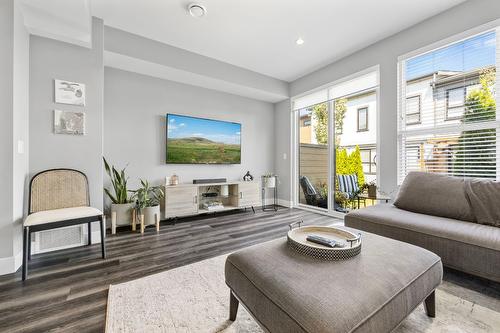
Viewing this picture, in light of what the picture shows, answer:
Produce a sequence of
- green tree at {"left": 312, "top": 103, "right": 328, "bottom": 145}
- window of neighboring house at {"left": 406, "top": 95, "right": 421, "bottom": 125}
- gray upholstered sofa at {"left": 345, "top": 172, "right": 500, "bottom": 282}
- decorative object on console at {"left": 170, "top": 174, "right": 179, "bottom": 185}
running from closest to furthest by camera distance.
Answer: gray upholstered sofa at {"left": 345, "top": 172, "right": 500, "bottom": 282} → window of neighboring house at {"left": 406, "top": 95, "right": 421, "bottom": 125} → decorative object on console at {"left": 170, "top": 174, "right": 179, "bottom": 185} → green tree at {"left": 312, "top": 103, "right": 328, "bottom": 145}

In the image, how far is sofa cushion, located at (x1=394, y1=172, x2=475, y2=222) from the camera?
6.82 ft

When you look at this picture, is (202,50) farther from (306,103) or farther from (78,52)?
(306,103)

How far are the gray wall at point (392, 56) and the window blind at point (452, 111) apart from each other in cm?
11

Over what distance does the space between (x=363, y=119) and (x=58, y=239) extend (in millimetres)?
4621

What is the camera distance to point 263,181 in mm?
4711

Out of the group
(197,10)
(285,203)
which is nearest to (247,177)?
(285,203)

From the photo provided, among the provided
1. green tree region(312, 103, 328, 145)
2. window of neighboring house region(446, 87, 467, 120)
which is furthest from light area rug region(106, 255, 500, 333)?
green tree region(312, 103, 328, 145)

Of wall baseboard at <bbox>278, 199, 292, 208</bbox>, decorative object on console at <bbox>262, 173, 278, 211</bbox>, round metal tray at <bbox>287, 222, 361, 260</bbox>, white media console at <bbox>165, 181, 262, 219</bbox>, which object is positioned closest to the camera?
round metal tray at <bbox>287, 222, 361, 260</bbox>

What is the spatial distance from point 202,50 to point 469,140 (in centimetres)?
380

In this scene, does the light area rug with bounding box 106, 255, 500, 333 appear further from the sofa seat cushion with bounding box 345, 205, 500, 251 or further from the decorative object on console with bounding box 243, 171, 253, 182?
the decorative object on console with bounding box 243, 171, 253, 182

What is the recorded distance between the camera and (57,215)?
2.04 metres

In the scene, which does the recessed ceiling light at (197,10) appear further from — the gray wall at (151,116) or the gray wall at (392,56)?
the gray wall at (392,56)

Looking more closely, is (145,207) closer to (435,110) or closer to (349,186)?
(349,186)

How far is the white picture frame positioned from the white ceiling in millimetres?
943
